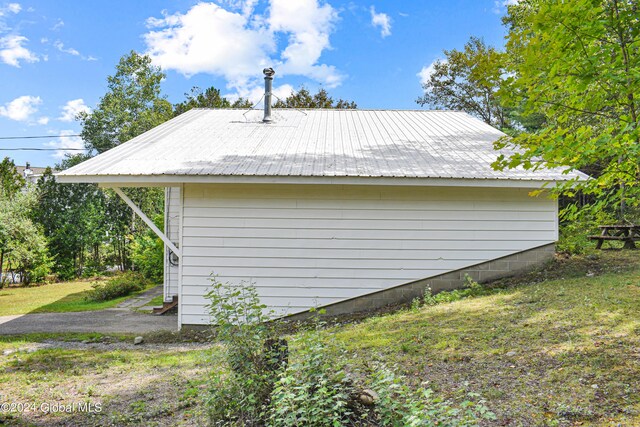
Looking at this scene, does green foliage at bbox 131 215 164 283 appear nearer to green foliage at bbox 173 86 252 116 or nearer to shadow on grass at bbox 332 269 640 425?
shadow on grass at bbox 332 269 640 425

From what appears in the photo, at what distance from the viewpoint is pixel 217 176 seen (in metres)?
6.01

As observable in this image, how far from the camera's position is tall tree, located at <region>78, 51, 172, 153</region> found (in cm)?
1780

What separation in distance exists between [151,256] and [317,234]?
25.3 feet

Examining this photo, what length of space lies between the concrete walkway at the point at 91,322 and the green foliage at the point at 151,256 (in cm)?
337

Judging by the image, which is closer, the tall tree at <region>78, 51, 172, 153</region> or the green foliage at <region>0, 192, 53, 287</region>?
the green foliage at <region>0, 192, 53, 287</region>

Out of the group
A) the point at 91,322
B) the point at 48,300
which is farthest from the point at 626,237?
the point at 48,300

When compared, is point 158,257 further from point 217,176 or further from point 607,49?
point 607,49

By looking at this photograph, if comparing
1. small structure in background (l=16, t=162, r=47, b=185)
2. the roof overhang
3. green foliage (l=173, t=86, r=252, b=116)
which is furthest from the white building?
green foliage (l=173, t=86, r=252, b=116)

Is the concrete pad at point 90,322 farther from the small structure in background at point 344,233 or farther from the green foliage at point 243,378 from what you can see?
the green foliage at point 243,378

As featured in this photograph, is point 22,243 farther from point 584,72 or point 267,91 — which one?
point 584,72

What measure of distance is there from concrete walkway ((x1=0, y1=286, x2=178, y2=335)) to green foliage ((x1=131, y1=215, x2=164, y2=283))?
337cm

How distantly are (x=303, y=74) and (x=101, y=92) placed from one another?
10246mm

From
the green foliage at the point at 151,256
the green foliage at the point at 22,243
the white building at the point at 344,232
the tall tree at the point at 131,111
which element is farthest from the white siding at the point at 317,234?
the tall tree at the point at 131,111

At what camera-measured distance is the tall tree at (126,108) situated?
17.8 m
